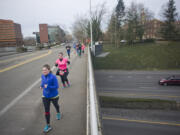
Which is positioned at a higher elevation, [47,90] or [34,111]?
[47,90]

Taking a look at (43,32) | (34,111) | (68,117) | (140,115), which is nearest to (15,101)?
(34,111)

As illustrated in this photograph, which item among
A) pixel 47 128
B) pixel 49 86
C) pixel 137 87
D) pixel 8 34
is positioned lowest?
pixel 137 87

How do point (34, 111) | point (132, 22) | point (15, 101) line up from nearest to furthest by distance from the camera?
1. point (34, 111)
2. point (15, 101)
3. point (132, 22)

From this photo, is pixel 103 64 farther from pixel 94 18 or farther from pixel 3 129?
pixel 3 129

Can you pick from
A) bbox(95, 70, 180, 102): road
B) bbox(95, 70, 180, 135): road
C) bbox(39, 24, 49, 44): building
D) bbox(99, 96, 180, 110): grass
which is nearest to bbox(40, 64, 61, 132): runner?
bbox(95, 70, 180, 135): road

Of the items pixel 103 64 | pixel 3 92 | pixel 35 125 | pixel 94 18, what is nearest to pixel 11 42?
pixel 94 18

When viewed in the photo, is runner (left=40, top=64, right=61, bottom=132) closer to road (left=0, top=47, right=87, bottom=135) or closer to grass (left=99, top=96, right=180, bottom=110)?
road (left=0, top=47, right=87, bottom=135)

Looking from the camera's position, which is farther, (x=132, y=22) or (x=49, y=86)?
(x=132, y=22)

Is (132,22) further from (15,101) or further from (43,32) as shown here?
(15,101)

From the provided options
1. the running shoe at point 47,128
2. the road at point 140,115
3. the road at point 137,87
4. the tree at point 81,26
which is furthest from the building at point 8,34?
the running shoe at point 47,128

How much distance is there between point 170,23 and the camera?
45.3 m

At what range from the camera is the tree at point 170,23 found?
4550 cm

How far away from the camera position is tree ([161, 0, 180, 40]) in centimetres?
4550

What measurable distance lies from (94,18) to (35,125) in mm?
44219
